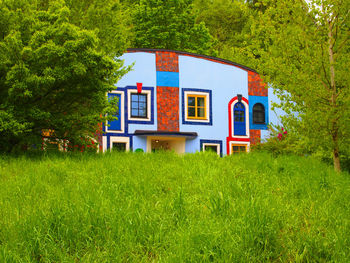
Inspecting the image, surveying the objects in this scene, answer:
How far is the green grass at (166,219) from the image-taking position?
3.48 meters

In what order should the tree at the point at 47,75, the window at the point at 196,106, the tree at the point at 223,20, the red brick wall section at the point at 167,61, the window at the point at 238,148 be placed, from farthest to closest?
the tree at the point at 223,20
the window at the point at 238,148
the window at the point at 196,106
the red brick wall section at the point at 167,61
the tree at the point at 47,75

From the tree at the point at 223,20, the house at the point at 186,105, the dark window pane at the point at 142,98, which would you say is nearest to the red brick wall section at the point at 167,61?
the house at the point at 186,105

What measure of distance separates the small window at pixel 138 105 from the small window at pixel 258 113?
6680 millimetres

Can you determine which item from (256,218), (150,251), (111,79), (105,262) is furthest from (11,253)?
(111,79)

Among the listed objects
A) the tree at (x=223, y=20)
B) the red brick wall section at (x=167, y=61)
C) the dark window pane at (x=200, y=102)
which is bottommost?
the dark window pane at (x=200, y=102)

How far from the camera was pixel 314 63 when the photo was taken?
821 cm

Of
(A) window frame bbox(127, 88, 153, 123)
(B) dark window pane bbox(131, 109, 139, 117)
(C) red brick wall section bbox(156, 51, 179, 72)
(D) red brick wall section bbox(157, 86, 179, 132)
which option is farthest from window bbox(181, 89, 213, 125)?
(B) dark window pane bbox(131, 109, 139, 117)

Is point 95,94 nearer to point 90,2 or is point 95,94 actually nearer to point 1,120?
point 1,120

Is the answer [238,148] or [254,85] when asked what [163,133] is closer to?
[238,148]

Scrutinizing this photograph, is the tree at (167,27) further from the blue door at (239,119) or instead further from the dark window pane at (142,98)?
the dark window pane at (142,98)

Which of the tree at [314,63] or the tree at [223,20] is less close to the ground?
the tree at [223,20]

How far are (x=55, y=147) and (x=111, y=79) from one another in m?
2.69

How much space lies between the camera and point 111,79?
10711 mm

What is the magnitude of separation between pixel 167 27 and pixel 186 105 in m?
11.9
